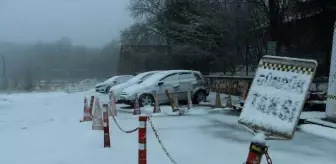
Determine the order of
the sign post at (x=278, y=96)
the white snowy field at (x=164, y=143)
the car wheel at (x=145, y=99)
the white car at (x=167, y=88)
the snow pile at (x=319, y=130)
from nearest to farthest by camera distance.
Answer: the sign post at (x=278, y=96) < the white snowy field at (x=164, y=143) < the snow pile at (x=319, y=130) < the car wheel at (x=145, y=99) < the white car at (x=167, y=88)

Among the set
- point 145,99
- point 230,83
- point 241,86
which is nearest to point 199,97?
point 145,99

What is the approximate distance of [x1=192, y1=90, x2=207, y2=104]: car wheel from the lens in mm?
16688

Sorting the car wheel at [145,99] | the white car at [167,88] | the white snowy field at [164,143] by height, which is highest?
the white car at [167,88]

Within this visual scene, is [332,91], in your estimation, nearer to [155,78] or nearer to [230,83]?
[155,78]

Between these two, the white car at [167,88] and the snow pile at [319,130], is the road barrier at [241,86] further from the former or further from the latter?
the snow pile at [319,130]

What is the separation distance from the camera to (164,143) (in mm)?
8141

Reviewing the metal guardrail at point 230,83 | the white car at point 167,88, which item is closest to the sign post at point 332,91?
the white car at point 167,88

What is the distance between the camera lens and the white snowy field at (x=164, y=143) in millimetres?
6891

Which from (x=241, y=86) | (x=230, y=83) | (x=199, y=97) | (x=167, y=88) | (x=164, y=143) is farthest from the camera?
(x=230, y=83)

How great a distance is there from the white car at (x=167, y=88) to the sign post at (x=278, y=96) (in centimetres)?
991

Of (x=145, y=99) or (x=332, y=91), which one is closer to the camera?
(x=332, y=91)

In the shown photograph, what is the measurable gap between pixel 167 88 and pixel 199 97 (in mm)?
1658

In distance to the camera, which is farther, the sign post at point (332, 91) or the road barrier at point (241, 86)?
the road barrier at point (241, 86)

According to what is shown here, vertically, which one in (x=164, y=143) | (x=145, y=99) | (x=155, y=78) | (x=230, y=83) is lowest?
(x=164, y=143)
